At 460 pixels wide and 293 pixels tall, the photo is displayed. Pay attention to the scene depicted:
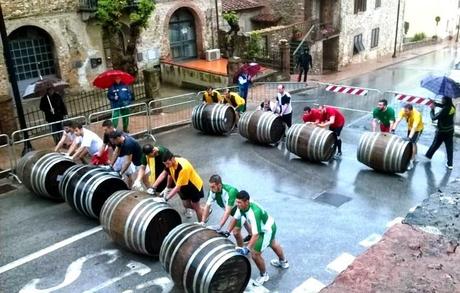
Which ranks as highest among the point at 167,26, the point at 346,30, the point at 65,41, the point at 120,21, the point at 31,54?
the point at 120,21

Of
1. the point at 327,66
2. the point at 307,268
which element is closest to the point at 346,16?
the point at 327,66

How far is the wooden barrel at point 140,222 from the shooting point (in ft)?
26.3

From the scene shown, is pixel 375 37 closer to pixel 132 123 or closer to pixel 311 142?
pixel 132 123

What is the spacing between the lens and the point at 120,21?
20672 mm

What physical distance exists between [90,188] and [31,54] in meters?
11.8

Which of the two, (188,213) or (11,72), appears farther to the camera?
(11,72)

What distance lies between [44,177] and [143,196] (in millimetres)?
3173

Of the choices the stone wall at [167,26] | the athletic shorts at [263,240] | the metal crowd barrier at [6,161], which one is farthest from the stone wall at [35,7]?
the athletic shorts at [263,240]

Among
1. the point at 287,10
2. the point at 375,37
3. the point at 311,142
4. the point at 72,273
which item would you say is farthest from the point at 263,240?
the point at 375,37

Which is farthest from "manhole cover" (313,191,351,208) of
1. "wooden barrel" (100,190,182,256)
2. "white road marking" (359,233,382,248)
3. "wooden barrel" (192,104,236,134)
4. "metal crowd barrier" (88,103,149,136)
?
"metal crowd barrier" (88,103,149,136)

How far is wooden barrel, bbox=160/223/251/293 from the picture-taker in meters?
6.79

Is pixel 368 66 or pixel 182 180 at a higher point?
pixel 182 180

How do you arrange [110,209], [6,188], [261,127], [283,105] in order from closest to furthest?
[110,209] → [6,188] → [261,127] → [283,105]

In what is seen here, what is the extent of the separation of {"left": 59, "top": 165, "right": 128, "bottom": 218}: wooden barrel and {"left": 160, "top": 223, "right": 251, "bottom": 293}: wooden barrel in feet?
8.98
